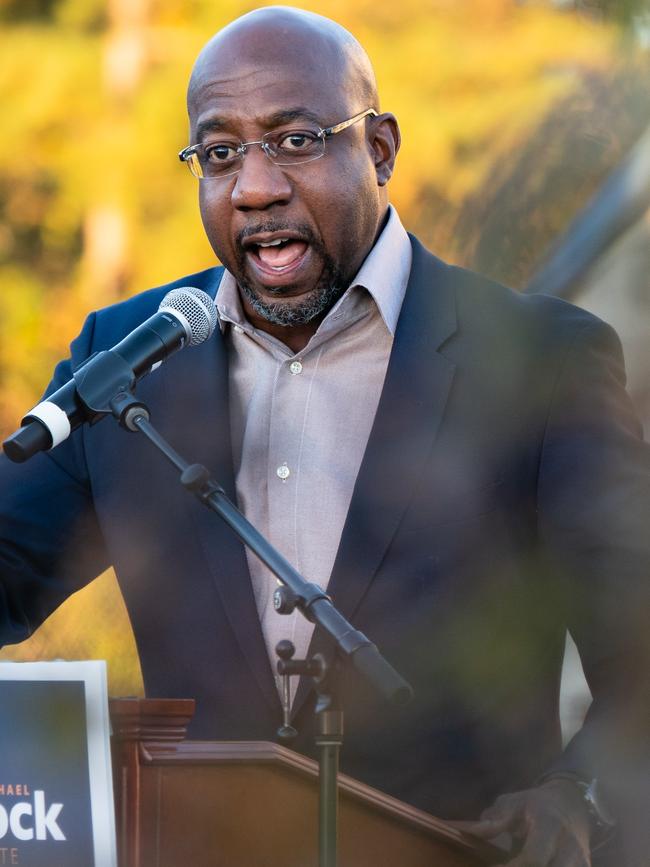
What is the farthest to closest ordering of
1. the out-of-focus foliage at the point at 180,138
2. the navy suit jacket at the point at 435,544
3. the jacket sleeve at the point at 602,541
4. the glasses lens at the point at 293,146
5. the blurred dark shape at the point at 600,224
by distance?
the out-of-focus foliage at the point at 180,138 → the blurred dark shape at the point at 600,224 → the glasses lens at the point at 293,146 → the navy suit jacket at the point at 435,544 → the jacket sleeve at the point at 602,541

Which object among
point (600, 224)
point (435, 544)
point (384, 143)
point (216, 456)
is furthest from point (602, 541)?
point (600, 224)

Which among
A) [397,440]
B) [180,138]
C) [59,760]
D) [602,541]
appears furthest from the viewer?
[180,138]

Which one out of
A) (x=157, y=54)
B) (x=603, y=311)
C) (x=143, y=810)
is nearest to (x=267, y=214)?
(x=143, y=810)

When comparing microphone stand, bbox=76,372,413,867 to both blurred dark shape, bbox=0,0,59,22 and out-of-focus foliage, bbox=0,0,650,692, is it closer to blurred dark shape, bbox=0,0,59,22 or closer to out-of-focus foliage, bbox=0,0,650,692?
out-of-focus foliage, bbox=0,0,650,692

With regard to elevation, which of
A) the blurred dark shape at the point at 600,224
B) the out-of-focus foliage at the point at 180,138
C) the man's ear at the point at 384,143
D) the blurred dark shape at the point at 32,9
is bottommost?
the man's ear at the point at 384,143

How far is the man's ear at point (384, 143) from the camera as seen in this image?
246cm

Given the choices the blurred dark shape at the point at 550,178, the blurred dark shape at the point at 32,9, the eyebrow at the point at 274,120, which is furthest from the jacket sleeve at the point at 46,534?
the blurred dark shape at the point at 32,9

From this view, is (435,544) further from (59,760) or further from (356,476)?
(59,760)

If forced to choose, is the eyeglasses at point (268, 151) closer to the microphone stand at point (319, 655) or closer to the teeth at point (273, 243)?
the teeth at point (273, 243)

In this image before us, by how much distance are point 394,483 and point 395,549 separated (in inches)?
4.0

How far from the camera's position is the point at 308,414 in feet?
7.72

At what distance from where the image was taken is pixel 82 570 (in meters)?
2.45

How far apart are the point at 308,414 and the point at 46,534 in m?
0.49

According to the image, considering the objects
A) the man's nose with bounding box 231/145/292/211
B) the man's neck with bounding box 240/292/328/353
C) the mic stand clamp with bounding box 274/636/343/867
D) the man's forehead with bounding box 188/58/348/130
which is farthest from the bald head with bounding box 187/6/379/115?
the mic stand clamp with bounding box 274/636/343/867
